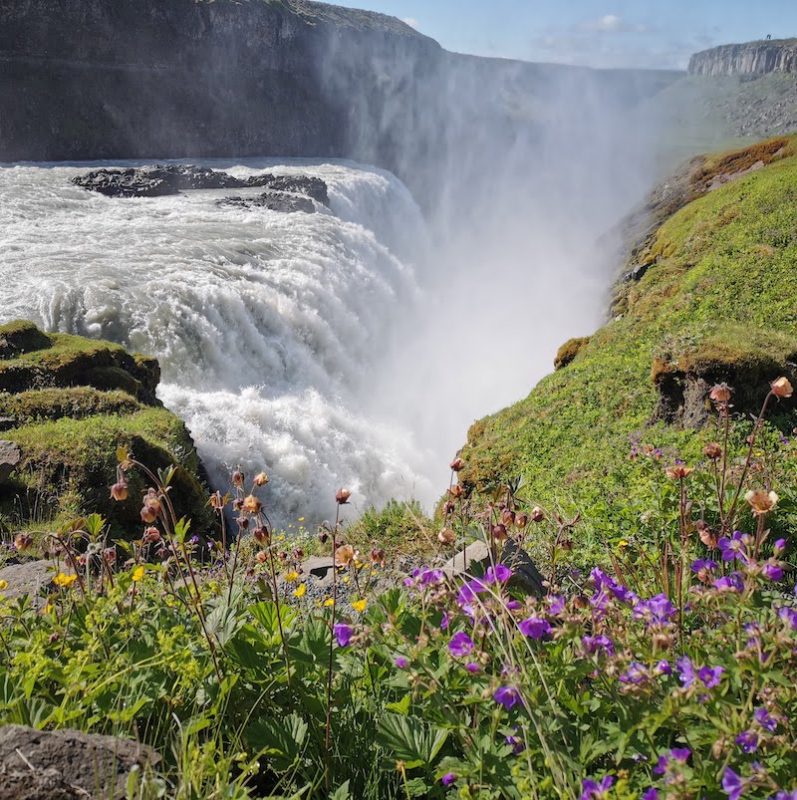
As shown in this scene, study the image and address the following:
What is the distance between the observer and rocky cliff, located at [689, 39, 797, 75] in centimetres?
10581

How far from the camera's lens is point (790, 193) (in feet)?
55.3

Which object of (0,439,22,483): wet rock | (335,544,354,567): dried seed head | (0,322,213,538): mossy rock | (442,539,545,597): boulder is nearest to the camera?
(335,544,354,567): dried seed head

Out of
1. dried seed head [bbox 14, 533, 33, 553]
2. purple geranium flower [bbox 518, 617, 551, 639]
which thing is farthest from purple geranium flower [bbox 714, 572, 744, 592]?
dried seed head [bbox 14, 533, 33, 553]

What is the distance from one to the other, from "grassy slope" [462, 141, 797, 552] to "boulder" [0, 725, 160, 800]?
130cm

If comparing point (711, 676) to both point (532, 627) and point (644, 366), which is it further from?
point (644, 366)

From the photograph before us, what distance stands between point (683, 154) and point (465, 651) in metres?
70.7

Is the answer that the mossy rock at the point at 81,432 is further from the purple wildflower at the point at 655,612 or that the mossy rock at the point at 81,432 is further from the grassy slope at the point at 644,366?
the purple wildflower at the point at 655,612

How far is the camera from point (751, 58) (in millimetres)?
113562

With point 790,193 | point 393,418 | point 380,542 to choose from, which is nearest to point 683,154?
point 790,193

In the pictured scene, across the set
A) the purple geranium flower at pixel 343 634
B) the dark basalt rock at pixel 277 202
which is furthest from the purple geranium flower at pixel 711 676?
the dark basalt rock at pixel 277 202

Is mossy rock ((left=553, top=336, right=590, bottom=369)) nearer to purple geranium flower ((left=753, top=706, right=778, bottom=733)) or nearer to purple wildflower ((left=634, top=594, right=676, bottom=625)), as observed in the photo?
purple wildflower ((left=634, top=594, right=676, bottom=625))

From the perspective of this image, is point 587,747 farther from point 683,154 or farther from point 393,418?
point 683,154

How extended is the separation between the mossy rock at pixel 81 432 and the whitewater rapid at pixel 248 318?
1941 millimetres

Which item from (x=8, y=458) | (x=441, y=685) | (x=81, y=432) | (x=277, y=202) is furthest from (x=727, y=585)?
(x=277, y=202)
